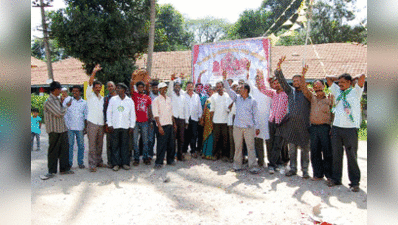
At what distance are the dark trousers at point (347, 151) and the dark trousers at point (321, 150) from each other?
21 cm

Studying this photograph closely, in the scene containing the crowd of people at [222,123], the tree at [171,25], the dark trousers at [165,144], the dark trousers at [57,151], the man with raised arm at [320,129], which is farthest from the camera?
the tree at [171,25]

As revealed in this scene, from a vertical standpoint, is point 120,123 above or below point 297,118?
below

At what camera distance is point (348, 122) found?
4.61 meters

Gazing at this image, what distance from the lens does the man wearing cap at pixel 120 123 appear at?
5820 millimetres

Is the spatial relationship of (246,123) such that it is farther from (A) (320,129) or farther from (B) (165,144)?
(B) (165,144)

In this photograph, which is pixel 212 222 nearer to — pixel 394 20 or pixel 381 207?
pixel 381 207

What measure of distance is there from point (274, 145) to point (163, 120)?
2.33 m

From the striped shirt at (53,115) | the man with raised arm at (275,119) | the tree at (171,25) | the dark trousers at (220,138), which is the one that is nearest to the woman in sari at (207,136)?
the dark trousers at (220,138)

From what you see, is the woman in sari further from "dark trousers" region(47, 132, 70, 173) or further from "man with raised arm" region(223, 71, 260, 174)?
"dark trousers" region(47, 132, 70, 173)

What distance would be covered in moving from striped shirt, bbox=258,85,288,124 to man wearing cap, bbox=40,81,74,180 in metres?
3.95

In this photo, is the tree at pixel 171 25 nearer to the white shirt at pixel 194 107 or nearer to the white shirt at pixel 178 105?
the white shirt at pixel 194 107

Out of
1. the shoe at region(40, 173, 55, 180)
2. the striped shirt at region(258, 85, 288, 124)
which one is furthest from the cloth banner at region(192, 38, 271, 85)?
the shoe at region(40, 173, 55, 180)

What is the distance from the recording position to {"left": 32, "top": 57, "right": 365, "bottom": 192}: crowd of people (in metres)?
4.89

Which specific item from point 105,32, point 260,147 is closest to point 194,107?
point 260,147
